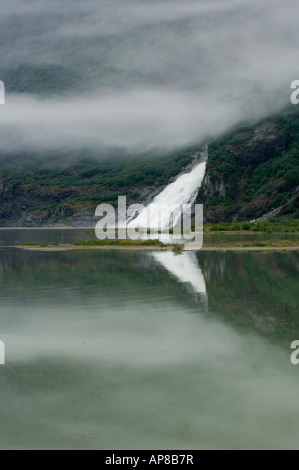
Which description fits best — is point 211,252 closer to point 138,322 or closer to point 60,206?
point 138,322

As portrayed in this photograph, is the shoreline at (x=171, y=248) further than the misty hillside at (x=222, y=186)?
No

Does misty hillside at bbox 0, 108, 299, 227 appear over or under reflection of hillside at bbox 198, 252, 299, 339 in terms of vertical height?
over

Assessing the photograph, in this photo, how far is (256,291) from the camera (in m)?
25.9

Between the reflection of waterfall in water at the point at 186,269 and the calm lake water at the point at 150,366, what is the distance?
35 cm

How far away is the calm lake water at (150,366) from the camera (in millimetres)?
10617

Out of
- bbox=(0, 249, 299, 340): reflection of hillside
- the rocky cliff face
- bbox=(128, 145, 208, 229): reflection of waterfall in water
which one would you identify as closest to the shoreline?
bbox=(0, 249, 299, 340): reflection of hillside

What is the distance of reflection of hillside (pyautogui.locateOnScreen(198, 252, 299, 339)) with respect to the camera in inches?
753

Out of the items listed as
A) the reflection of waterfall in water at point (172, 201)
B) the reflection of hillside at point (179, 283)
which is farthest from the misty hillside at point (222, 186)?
the reflection of hillside at point (179, 283)

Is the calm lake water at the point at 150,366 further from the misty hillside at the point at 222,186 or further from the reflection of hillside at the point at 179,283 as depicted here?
the misty hillside at the point at 222,186

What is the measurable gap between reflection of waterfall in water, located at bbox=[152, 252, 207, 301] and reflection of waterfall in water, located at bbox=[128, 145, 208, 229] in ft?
266

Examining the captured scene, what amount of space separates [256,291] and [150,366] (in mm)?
12360

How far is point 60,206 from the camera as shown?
179 metres

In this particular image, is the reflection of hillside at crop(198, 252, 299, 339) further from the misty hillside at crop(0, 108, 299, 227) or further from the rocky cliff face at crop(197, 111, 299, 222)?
the rocky cliff face at crop(197, 111, 299, 222)
